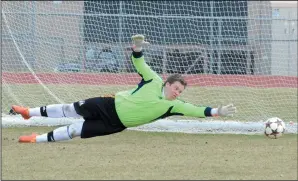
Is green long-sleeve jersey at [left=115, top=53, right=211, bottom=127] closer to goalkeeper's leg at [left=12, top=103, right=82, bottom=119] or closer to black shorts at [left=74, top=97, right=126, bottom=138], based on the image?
black shorts at [left=74, top=97, right=126, bottom=138]

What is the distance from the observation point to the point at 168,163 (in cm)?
737

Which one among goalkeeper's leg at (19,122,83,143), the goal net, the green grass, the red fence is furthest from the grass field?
the red fence

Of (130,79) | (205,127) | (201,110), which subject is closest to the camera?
(201,110)

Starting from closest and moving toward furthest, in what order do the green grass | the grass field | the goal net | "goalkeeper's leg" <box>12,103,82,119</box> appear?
the grass field → "goalkeeper's leg" <box>12,103,82,119</box> → the green grass → the goal net

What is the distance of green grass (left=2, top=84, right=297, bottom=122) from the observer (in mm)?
12484

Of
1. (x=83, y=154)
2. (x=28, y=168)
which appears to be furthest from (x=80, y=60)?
(x=28, y=168)

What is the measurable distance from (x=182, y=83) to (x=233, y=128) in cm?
320

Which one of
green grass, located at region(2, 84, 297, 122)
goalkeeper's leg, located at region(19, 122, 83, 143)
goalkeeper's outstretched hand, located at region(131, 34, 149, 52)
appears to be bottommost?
green grass, located at region(2, 84, 297, 122)

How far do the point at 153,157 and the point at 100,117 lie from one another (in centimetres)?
81

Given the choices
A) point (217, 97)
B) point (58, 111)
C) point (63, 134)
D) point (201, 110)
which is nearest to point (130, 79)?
point (217, 97)

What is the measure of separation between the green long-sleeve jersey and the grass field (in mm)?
508

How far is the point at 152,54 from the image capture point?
16516 mm

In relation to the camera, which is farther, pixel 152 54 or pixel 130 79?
pixel 152 54

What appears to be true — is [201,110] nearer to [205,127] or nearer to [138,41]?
[138,41]
